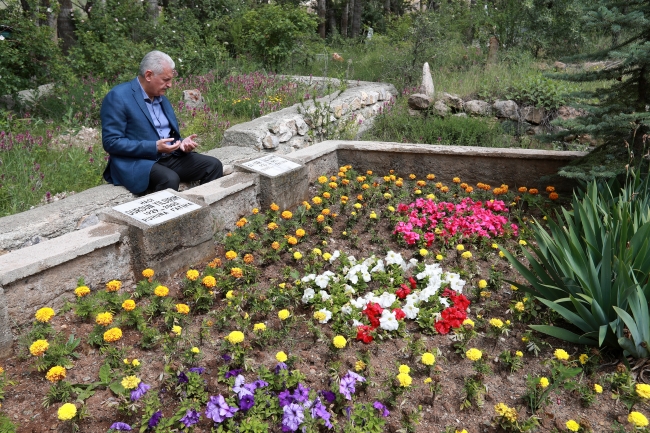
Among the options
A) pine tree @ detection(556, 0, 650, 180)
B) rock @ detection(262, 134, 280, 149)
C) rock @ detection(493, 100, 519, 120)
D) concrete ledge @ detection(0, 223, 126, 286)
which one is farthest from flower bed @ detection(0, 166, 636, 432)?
rock @ detection(493, 100, 519, 120)

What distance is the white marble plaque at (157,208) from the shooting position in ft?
9.21

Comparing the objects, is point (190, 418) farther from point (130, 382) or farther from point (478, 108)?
point (478, 108)

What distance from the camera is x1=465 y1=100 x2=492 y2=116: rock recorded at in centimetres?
665

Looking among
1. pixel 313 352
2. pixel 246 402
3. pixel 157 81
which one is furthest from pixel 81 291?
pixel 157 81

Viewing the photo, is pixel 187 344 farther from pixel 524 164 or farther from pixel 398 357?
pixel 524 164

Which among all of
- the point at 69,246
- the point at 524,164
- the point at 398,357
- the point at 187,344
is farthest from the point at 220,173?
the point at 524,164

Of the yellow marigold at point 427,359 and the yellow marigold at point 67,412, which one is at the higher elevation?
the yellow marigold at point 67,412

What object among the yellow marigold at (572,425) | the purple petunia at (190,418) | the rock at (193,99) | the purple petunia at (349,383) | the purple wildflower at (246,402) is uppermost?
the rock at (193,99)

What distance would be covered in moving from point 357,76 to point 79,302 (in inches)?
287

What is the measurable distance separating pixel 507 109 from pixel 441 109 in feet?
3.15

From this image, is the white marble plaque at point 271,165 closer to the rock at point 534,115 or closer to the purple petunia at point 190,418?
the purple petunia at point 190,418

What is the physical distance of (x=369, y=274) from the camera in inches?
115

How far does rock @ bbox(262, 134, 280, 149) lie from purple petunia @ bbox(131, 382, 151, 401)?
328 cm

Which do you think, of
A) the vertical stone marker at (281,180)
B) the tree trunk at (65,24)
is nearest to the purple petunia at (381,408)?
the vertical stone marker at (281,180)
